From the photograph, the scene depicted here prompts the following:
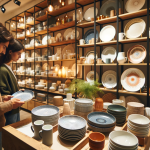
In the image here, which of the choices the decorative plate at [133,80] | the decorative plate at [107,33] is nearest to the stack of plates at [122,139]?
the decorative plate at [133,80]

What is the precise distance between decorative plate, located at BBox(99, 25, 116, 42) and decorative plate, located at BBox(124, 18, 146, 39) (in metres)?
0.26

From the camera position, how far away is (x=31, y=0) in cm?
407

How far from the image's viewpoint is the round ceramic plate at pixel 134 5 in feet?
6.72

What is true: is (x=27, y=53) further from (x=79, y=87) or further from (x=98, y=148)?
(x=98, y=148)

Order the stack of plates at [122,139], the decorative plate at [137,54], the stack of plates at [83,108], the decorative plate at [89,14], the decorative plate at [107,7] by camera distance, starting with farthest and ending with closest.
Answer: the decorative plate at [89,14] < the decorative plate at [107,7] < the decorative plate at [137,54] < the stack of plates at [83,108] < the stack of plates at [122,139]

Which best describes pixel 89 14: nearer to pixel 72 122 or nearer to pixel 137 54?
pixel 137 54

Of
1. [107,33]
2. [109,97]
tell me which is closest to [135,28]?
[107,33]

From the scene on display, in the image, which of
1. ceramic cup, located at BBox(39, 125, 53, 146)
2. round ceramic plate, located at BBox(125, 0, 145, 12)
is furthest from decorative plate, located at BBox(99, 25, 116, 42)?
ceramic cup, located at BBox(39, 125, 53, 146)

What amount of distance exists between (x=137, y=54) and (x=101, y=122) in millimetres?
1570

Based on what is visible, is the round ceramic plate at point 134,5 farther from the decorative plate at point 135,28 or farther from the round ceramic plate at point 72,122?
the round ceramic plate at point 72,122

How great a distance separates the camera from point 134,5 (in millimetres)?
2117

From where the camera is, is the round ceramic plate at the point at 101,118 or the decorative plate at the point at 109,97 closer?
the round ceramic plate at the point at 101,118

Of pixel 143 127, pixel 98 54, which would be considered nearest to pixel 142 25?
pixel 98 54

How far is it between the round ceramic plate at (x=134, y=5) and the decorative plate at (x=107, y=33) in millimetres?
408
